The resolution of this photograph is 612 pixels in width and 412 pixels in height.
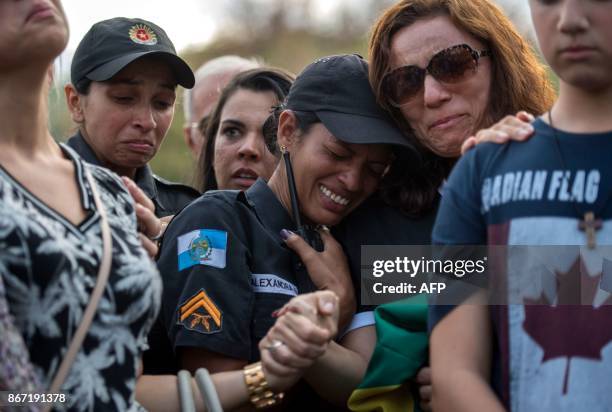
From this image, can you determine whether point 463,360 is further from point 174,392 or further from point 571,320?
point 174,392

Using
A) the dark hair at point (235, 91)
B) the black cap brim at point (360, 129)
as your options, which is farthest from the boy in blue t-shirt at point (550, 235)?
the dark hair at point (235, 91)

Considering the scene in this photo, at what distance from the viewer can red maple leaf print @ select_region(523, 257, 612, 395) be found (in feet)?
8.04

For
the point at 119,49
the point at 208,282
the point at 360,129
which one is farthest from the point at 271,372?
the point at 119,49

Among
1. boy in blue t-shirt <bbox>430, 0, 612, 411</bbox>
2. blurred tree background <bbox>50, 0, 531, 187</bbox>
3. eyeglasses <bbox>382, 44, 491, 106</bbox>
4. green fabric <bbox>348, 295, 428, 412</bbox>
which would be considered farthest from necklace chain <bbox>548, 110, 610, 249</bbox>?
blurred tree background <bbox>50, 0, 531, 187</bbox>

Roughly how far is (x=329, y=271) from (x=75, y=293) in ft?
4.00

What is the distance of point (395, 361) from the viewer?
2.92 meters

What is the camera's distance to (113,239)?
2.54 metres

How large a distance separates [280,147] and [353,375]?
0.91 m

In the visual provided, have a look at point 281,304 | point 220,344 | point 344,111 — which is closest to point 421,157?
point 344,111

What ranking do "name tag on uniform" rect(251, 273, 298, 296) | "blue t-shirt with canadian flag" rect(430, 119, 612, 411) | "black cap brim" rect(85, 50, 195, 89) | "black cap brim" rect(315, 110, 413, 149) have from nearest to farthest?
1. "blue t-shirt with canadian flag" rect(430, 119, 612, 411)
2. "name tag on uniform" rect(251, 273, 298, 296)
3. "black cap brim" rect(315, 110, 413, 149)
4. "black cap brim" rect(85, 50, 195, 89)

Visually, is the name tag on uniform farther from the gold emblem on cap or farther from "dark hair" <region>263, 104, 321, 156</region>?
the gold emblem on cap

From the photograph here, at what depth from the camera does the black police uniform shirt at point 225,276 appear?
124 inches

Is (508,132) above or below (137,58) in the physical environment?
below

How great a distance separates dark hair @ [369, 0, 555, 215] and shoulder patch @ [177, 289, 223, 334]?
0.84m
